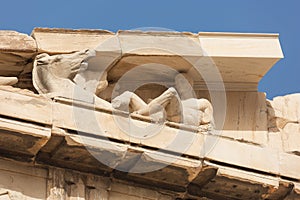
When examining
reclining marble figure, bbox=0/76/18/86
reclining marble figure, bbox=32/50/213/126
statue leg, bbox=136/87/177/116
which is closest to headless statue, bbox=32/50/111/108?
reclining marble figure, bbox=32/50/213/126

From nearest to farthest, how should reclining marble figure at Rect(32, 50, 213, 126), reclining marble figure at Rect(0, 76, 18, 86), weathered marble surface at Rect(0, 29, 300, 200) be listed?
weathered marble surface at Rect(0, 29, 300, 200)
reclining marble figure at Rect(0, 76, 18, 86)
reclining marble figure at Rect(32, 50, 213, 126)

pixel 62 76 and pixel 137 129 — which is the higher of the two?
pixel 62 76

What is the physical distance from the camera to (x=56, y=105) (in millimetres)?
11977

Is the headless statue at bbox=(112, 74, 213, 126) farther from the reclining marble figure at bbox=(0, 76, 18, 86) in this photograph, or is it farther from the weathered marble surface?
the reclining marble figure at bbox=(0, 76, 18, 86)

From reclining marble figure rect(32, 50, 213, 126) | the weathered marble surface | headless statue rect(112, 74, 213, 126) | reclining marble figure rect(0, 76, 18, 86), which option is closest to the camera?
the weathered marble surface

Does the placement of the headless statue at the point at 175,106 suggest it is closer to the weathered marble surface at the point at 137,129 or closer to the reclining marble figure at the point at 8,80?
the weathered marble surface at the point at 137,129

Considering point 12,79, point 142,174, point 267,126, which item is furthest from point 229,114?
point 12,79

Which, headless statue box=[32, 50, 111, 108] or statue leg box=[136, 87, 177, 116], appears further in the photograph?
statue leg box=[136, 87, 177, 116]

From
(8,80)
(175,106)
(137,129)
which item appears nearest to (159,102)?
(175,106)

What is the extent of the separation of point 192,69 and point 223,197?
1.16 meters

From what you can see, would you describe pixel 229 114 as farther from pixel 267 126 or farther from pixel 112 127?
pixel 112 127

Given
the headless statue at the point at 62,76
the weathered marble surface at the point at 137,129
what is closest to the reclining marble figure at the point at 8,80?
the weathered marble surface at the point at 137,129

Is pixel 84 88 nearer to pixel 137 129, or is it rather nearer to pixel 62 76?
pixel 62 76

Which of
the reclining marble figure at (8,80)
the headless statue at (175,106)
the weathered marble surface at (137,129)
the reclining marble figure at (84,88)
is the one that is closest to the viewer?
the weathered marble surface at (137,129)
